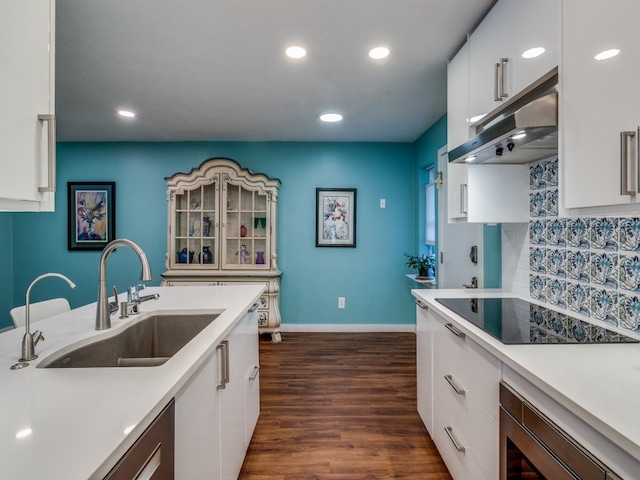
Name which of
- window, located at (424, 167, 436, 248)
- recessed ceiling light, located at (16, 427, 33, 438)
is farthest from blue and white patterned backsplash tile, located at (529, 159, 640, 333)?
window, located at (424, 167, 436, 248)

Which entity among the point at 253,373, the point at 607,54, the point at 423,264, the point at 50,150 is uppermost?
the point at 607,54

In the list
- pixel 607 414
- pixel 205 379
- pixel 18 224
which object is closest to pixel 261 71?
pixel 205 379

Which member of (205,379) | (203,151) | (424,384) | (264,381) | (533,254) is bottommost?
(264,381)

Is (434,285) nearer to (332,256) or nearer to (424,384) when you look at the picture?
(332,256)

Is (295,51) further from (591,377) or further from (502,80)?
(591,377)

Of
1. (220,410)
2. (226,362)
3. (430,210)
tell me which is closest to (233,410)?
(220,410)

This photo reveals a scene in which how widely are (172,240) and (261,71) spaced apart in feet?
7.79

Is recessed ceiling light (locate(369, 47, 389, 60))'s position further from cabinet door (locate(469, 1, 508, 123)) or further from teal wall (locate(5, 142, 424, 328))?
teal wall (locate(5, 142, 424, 328))

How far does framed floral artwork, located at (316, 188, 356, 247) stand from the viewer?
4.23 m

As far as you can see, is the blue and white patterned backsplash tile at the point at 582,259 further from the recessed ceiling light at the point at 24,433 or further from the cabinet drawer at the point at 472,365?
the recessed ceiling light at the point at 24,433

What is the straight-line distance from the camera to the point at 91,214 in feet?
14.0

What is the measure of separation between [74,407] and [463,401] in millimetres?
1376

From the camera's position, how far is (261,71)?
2359mm

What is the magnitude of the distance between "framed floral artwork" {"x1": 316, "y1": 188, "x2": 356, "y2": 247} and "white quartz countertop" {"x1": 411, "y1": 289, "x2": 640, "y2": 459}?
2.94 meters
